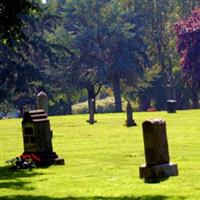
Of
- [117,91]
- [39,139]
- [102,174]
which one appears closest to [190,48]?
[117,91]

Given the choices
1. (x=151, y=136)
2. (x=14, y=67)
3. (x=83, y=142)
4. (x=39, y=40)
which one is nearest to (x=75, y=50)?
(x=39, y=40)

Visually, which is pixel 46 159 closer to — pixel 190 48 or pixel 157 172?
pixel 157 172

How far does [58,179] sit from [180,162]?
156 inches

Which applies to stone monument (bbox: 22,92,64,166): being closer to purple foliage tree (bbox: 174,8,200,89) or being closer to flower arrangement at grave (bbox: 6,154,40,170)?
flower arrangement at grave (bbox: 6,154,40,170)

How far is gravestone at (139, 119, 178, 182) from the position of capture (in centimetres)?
1567

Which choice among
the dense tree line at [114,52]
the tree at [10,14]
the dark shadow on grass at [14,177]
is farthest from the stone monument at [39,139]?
the dense tree line at [114,52]

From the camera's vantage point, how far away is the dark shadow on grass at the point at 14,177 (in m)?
15.9

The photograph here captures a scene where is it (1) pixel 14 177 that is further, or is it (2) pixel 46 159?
(2) pixel 46 159

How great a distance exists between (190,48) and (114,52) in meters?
11.4

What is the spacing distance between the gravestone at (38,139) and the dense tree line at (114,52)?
4476cm

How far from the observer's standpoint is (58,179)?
655 inches

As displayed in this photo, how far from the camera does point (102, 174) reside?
1705 cm

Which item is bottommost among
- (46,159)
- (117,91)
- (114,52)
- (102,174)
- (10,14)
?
(102,174)

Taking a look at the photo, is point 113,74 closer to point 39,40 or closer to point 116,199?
point 39,40
